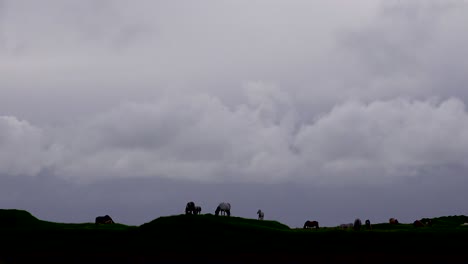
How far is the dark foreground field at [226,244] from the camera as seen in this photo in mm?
54781

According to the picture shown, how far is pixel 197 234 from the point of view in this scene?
196 ft

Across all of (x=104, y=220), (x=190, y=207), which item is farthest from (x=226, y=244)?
(x=104, y=220)

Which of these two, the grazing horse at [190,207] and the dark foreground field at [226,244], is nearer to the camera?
the dark foreground field at [226,244]

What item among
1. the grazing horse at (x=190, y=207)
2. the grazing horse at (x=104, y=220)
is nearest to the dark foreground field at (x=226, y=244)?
the grazing horse at (x=190, y=207)

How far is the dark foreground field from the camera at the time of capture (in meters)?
54.8

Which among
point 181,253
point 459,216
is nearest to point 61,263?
point 181,253

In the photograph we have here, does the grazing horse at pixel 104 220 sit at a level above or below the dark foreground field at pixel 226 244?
above

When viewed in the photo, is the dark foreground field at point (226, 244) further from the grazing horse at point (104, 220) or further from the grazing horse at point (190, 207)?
the grazing horse at point (104, 220)

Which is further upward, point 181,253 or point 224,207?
point 224,207

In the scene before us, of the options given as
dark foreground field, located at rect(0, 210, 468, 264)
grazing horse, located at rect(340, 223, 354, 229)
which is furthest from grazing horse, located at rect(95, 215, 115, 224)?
grazing horse, located at rect(340, 223, 354, 229)

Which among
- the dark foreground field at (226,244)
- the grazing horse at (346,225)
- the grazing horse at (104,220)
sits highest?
the grazing horse at (104,220)

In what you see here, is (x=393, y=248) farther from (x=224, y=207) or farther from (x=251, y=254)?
(x=224, y=207)

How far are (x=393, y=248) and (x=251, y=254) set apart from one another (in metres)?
12.3

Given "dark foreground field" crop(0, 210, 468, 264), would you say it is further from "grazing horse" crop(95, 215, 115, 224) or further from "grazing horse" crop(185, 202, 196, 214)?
"grazing horse" crop(95, 215, 115, 224)
